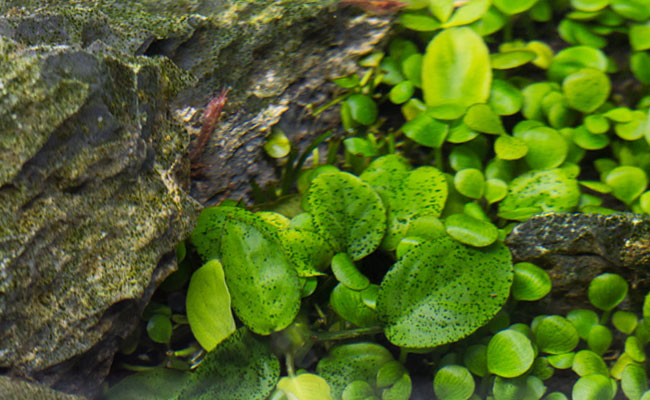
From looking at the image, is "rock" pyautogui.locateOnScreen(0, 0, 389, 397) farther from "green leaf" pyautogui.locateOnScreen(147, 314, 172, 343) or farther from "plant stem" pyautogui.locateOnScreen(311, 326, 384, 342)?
"plant stem" pyautogui.locateOnScreen(311, 326, 384, 342)

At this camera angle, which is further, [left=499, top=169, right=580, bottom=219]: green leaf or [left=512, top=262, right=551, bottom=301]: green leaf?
[left=499, top=169, right=580, bottom=219]: green leaf

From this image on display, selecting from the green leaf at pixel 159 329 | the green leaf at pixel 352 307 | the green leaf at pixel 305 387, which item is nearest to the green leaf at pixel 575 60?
the green leaf at pixel 352 307

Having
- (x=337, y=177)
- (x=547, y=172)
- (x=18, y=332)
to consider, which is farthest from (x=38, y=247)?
(x=547, y=172)

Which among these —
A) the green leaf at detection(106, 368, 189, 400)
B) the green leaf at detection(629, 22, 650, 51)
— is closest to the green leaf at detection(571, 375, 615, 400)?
the green leaf at detection(106, 368, 189, 400)

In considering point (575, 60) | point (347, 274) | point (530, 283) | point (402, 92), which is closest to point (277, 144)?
point (402, 92)

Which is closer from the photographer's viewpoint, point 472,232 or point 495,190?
point 472,232

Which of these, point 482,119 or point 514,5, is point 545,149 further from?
point 514,5

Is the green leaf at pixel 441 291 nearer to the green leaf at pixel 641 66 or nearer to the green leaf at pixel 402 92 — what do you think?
the green leaf at pixel 402 92
